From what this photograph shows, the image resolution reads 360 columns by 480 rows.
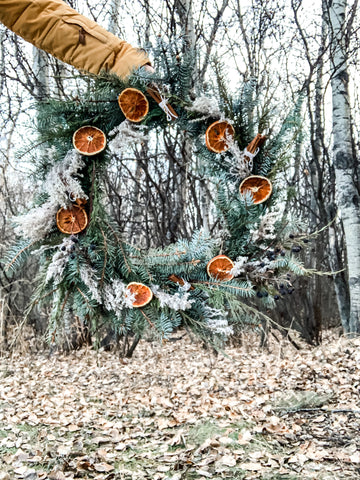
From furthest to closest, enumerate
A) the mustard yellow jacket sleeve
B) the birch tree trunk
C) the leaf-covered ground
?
the birch tree trunk < the leaf-covered ground < the mustard yellow jacket sleeve

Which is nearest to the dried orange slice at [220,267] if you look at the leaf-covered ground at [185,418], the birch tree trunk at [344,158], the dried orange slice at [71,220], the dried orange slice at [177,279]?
the dried orange slice at [177,279]

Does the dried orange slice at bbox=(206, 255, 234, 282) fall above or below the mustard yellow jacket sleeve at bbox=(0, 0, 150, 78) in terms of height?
below

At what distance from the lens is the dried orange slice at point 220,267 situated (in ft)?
5.75

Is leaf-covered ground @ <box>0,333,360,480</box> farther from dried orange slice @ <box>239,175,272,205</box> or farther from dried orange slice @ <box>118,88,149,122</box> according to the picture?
dried orange slice @ <box>118,88,149,122</box>

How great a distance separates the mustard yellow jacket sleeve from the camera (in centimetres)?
167

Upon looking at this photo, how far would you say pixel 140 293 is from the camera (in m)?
1.71

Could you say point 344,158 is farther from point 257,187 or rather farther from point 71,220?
point 71,220

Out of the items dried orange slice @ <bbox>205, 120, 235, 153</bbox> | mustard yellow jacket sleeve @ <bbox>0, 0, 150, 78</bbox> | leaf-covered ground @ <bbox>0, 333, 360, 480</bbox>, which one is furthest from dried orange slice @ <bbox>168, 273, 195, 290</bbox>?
mustard yellow jacket sleeve @ <bbox>0, 0, 150, 78</bbox>

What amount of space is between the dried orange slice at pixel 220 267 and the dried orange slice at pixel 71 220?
0.55 m

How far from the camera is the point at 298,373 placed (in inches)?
166

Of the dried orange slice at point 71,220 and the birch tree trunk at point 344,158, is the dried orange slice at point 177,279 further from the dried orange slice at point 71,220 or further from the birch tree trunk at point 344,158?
the birch tree trunk at point 344,158

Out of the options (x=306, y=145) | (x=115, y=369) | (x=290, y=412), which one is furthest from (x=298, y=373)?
(x=306, y=145)

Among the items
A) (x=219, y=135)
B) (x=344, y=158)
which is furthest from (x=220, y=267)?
(x=344, y=158)

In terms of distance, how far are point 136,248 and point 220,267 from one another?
1.21 ft
